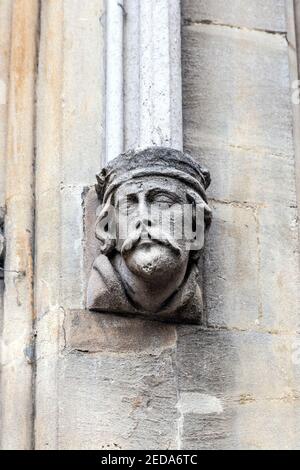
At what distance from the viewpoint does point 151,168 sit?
11.6 feet

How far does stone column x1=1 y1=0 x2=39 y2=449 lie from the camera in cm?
355

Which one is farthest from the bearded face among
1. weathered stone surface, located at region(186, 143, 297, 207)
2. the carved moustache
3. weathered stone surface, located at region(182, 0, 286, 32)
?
weathered stone surface, located at region(182, 0, 286, 32)

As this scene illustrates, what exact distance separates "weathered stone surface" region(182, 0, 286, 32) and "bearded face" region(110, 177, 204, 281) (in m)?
0.62

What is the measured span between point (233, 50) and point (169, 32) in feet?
0.85

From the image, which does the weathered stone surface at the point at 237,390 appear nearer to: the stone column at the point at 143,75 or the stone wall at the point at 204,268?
the stone wall at the point at 204,268

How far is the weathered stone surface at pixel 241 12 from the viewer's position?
13.1ft

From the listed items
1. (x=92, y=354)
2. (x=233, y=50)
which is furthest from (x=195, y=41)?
(x=92, y=354)

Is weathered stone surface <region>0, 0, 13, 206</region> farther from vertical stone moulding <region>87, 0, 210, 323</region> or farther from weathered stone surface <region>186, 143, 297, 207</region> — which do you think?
weathered stone surface <region>186, 143, 297, 207</region>

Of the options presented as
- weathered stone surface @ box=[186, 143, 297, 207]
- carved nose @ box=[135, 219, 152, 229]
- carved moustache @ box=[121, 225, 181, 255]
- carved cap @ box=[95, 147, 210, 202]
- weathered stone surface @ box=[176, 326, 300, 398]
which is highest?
weathered stone surface @ box=[186, 143, 297, 207]

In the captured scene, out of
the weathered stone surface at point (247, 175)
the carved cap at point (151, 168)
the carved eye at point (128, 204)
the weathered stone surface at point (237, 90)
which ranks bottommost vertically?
the carved eye at point (128, 204)

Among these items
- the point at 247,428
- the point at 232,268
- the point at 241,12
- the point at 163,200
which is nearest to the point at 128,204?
the point at 163,200

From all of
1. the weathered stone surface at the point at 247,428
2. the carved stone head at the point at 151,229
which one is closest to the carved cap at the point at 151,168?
the carved stone head at the point at 151,229

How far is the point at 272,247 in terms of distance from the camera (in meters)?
3.79
